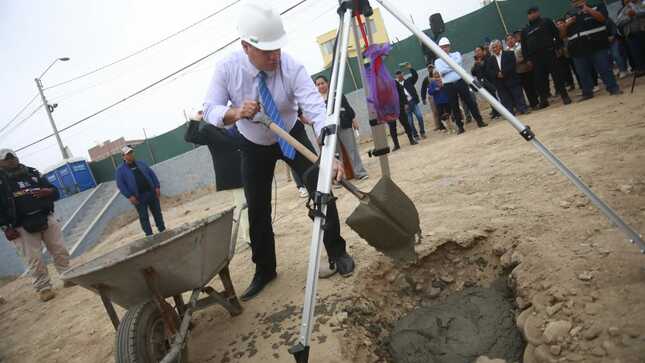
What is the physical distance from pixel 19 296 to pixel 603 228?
28.7ft

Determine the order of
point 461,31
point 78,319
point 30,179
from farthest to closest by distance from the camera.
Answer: point 461,31 < point 30,179 < point 78,319

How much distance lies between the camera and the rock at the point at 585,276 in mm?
1753

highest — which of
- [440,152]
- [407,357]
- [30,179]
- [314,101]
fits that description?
[30,179]

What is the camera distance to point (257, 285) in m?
2.86

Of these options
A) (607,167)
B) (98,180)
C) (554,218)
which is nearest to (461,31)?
(607,167)

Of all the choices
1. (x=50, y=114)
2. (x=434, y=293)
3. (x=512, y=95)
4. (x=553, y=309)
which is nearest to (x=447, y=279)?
(x=434, y=293)

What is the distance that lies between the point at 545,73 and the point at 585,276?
6.13 m


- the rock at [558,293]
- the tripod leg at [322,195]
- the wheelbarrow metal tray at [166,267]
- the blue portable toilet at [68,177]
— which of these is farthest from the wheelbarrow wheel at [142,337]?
the blue portable toilet at [68,177]

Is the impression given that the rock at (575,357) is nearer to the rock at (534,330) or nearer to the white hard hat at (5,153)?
the rock at (534,330)

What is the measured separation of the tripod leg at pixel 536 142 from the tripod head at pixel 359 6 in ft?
0.60

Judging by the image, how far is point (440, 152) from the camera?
20.5ft

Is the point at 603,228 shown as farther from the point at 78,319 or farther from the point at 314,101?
the point at 78,319

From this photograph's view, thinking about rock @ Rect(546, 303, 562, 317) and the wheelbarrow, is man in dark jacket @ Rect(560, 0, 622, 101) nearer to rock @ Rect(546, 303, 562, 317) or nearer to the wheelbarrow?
rock @ Rect(546, 303, 562, 317)

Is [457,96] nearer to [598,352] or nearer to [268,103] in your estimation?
[268,103]
